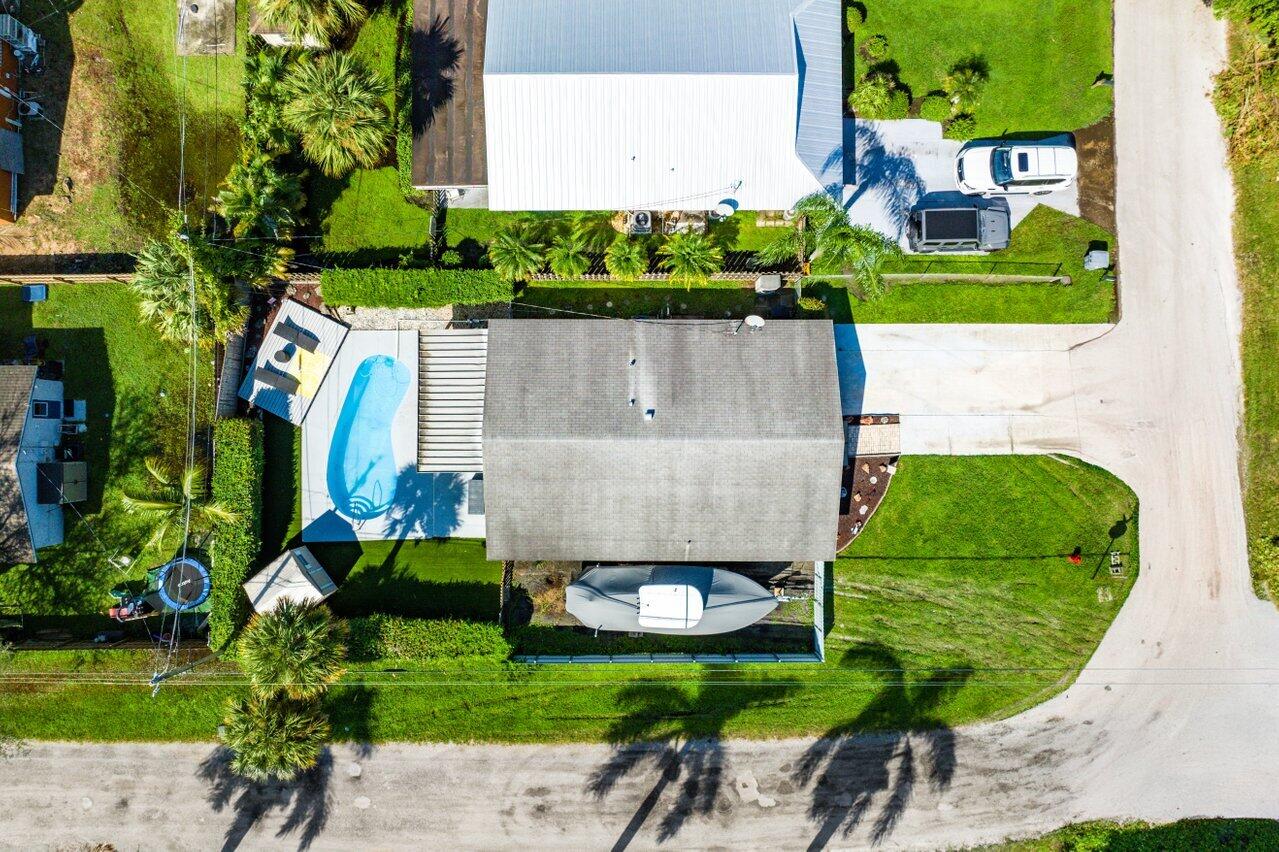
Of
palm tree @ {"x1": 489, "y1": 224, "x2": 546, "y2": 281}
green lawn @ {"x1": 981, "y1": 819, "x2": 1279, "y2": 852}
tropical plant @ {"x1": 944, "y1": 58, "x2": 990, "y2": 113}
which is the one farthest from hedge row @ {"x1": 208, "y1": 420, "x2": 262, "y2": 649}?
green lawn @ {"x1": 981, "y1": 819, "x2": 1279, "y2": 852}

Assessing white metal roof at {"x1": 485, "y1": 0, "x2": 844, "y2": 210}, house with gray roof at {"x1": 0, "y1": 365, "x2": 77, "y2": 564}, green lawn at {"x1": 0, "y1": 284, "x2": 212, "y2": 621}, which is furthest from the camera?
green lawn at {"x1": 0, "y1": 284, "x2": 212, "y2": 621}

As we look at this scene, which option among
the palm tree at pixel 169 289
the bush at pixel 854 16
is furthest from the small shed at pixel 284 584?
the bush at pixel 854 16

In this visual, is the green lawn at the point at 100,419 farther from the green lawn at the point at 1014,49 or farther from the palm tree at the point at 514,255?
the green lawn at the point at 1014,49

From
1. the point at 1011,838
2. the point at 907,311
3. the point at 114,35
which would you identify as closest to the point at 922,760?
the point at 1011,838

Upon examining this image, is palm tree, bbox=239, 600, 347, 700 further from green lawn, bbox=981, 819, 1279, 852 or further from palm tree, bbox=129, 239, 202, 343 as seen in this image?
green lawn, bbox=981, 819, 1279, 852

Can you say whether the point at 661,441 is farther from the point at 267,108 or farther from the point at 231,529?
the point at 267,108
